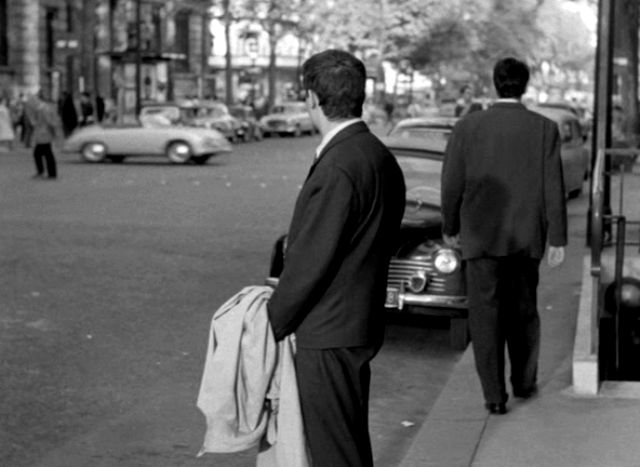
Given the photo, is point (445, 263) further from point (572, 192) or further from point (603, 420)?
point (572, 192)

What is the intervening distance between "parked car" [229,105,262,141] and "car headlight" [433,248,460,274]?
43.9m

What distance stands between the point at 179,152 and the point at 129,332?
2487 cm

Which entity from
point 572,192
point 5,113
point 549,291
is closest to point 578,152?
point 572,192

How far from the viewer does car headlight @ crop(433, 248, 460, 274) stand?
10062 mm

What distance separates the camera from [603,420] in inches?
291

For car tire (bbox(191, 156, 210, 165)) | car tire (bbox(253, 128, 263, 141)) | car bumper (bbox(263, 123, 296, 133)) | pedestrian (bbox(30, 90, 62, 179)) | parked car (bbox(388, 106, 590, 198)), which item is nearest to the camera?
parked car (bbox(388, 106, 590, 198))

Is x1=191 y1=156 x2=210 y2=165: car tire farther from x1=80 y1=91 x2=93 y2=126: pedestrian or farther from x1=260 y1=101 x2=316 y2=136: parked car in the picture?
x1=260 y1=101 x2=316 y2=136: parked car

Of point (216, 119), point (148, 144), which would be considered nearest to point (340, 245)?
point (148, 144)

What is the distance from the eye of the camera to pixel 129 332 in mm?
10688

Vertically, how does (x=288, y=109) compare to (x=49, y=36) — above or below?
below

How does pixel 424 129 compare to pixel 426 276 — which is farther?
pixel 424 129

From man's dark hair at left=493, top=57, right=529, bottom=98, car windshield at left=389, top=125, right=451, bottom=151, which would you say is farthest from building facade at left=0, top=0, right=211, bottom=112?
man's dark hair at left=493, top=57, right=529, bottom=98

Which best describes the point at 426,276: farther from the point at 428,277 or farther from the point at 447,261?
the point at 447,261

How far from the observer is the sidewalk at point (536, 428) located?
6.64 meters
